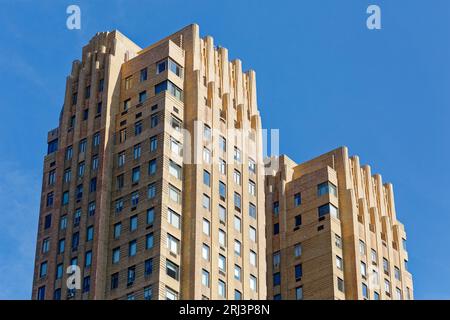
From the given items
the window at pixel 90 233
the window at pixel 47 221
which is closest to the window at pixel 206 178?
the window at pixel 90 233

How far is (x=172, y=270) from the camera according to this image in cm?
11681

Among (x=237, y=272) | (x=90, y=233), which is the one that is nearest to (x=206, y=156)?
(x=237, y=272)

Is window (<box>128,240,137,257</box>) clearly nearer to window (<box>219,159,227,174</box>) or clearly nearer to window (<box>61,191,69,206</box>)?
window (<box>61,191,69,206</box>)

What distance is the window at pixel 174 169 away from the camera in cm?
12294

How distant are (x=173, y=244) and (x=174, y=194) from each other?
18.7 ft

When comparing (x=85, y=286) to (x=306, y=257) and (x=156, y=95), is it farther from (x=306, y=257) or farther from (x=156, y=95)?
(x=306, y=257)

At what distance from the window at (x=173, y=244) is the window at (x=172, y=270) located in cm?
147

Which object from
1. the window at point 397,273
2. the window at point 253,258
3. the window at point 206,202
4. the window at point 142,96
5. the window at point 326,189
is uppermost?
the window at point 142,96

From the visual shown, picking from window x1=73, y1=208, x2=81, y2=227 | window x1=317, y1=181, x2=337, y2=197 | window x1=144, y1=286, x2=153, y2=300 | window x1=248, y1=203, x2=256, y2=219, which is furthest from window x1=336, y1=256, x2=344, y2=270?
window x1=144, y1=286, x2=153, y2=300

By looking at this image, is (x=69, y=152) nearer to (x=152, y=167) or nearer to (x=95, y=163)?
(x=95, y=163)

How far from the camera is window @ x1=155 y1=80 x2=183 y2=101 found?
420 feet

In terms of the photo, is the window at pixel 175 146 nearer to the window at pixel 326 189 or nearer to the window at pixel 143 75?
the window at pixel 143 75

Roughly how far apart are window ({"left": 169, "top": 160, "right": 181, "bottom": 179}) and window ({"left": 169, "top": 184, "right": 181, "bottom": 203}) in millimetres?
1570
